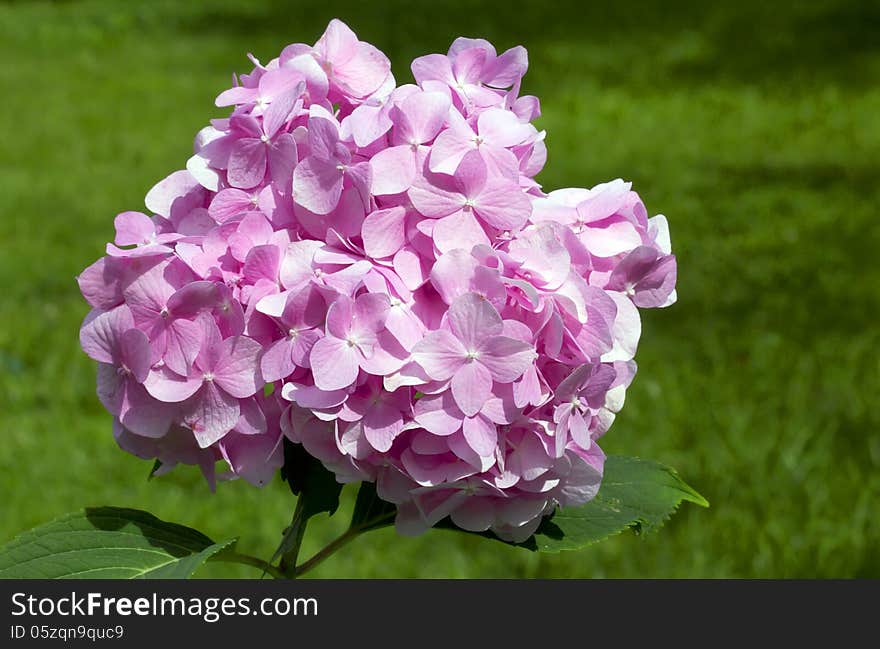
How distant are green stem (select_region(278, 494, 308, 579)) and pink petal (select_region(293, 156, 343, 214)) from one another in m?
0.26

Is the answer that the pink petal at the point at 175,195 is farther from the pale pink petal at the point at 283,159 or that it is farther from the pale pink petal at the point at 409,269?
the pale pink petal at the point at 409,269

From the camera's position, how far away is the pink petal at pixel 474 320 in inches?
31.4

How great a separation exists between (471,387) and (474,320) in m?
0.05

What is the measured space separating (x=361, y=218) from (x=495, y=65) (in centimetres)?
21

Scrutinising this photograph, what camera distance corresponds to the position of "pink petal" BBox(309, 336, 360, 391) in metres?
0.79

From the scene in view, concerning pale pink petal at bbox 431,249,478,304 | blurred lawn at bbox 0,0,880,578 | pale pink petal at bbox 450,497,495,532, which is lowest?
blurred lawn at bbox 0,0,880,578

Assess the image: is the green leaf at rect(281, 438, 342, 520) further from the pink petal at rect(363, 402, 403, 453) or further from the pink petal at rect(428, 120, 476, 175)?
the pink petal at rect(428, 120, 476, 175)

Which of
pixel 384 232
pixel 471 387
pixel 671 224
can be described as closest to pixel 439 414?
pixel 471 387

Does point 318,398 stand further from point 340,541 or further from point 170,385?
point 340,541

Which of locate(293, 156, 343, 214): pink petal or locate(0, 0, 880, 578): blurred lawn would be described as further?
locate(0, 0, 880, 578): blurred lawn

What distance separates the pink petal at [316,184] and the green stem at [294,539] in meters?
0.26

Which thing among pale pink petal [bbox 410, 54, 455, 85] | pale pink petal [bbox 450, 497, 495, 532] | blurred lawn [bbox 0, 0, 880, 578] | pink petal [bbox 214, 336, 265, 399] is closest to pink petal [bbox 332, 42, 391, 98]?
pale pink petal [bbox 410, 54, 455, 85]

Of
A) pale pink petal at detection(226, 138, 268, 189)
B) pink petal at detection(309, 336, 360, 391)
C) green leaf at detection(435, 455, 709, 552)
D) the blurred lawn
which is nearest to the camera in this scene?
pink petal at detection(309, 336, 360, 391)

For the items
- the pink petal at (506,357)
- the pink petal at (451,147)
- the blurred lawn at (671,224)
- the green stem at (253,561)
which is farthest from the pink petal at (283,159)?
the blurred lawn at (671,224)
